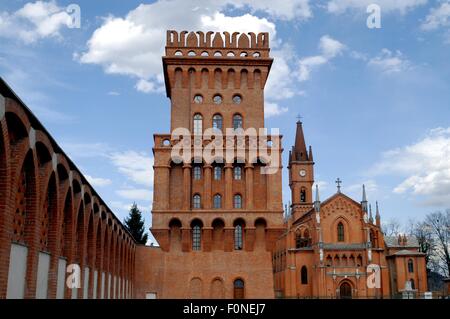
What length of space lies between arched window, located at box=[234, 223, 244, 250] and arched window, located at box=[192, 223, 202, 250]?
7.71ft

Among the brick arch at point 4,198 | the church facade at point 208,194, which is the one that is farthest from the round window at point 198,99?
the brick arch at point 4,198

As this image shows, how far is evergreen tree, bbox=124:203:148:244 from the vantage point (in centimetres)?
6412

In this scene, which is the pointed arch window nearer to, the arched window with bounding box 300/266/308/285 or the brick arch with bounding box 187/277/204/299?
the brick arch with bounding box 187/277/204/299

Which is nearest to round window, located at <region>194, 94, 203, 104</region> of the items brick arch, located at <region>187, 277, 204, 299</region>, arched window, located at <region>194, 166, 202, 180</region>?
arched window, located at <region>194, 166, 202, 180</region>

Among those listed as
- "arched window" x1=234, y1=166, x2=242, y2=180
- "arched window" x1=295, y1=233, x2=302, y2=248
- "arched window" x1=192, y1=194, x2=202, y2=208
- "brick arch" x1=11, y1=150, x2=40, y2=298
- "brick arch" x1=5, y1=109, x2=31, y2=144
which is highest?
"arched window" x1=234, y1=166, x2=242, y2=180

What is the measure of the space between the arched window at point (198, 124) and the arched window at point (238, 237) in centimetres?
715

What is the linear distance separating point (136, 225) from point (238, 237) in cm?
3226

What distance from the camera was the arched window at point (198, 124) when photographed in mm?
36719

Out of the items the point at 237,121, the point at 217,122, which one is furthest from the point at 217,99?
the point at 237,121

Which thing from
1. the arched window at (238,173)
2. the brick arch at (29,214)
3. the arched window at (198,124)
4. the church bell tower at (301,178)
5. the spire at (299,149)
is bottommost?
the brick arch at (29,214)

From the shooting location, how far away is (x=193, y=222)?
34.3 m

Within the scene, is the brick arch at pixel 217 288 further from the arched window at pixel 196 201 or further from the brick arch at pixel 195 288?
the arched window at pixel 196 201
